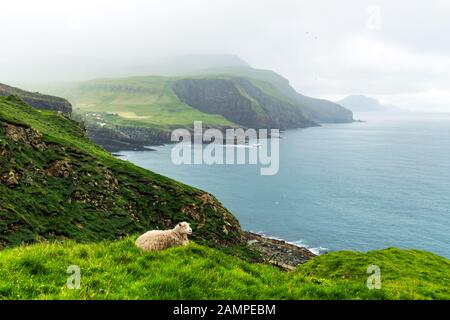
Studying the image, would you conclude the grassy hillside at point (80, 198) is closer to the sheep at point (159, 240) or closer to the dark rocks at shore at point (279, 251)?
the dark rocks at shore at point (279, 251)

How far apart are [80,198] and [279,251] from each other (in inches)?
1960

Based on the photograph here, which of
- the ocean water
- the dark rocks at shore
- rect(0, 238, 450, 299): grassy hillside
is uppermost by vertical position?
rect(0, 238, 450, 299): grassy hillside

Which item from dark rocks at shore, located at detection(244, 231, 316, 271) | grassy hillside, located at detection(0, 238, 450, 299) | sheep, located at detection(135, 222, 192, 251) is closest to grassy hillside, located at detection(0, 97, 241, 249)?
dark rocks at shore, located at detection(244, 231, 316, 271)

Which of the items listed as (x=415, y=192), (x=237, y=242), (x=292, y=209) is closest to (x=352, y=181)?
(x=415, y=192)

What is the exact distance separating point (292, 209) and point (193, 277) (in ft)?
390

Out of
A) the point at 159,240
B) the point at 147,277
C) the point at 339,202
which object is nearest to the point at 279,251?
the point at 339,202

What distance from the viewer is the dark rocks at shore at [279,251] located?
263ft

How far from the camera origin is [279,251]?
8794 cm

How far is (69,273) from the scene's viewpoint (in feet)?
33.5

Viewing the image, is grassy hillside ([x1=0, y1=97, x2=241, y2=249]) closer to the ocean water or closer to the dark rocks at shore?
the dark rocks at shore

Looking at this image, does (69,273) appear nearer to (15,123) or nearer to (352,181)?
(15,123)

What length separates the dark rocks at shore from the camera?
8030cm

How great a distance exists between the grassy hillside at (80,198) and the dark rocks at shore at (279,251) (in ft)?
29.9

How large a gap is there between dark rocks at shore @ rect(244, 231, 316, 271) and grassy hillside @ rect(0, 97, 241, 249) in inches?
359
